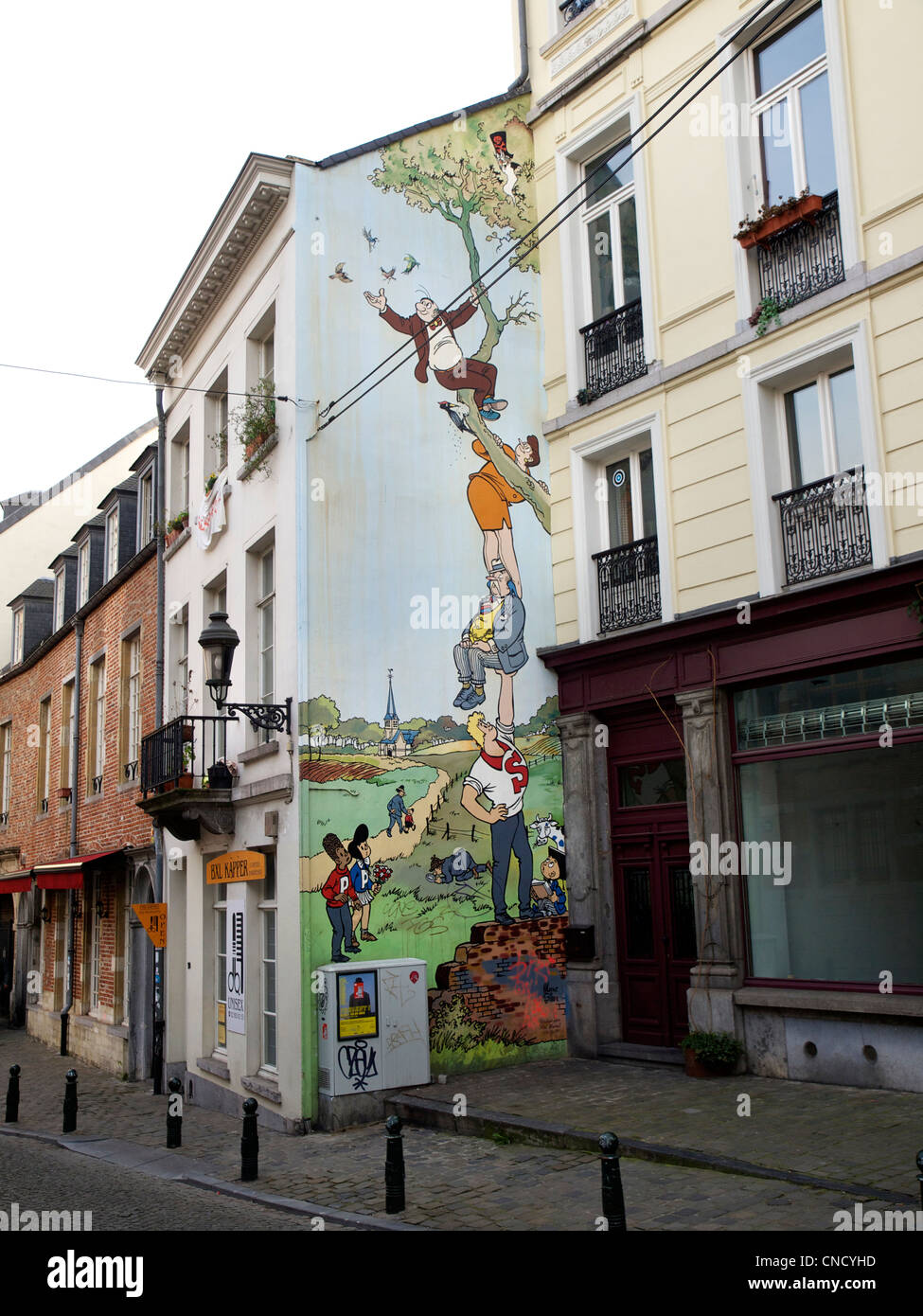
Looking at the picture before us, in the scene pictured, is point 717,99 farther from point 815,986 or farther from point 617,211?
point 815,986

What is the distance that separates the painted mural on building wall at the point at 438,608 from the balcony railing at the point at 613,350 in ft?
2.77

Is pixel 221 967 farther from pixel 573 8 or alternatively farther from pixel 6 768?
pixel 6 768

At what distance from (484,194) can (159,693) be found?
8.22 m

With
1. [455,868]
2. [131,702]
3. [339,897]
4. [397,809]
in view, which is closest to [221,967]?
[339,897]

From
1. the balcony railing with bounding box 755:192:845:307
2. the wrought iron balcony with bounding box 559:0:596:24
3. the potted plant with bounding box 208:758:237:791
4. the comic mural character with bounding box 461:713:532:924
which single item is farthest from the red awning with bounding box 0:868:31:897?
the balcony railing with bounding box 755:192:845:307

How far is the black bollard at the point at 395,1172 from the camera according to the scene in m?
7.96

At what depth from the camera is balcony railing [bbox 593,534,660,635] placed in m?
12.6

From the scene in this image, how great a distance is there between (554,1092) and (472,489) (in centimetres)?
659

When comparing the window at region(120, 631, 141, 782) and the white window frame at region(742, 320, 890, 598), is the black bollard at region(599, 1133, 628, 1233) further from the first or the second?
the window at region(120, 631, 141, 782)

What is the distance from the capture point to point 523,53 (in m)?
14.8

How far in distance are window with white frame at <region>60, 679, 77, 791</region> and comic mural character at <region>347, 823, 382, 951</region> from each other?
1202cm

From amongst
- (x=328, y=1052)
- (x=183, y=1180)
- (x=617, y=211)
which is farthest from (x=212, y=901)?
(x=617, y=211)

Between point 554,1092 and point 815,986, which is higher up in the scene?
point 815,986

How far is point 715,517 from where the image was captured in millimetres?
11742
